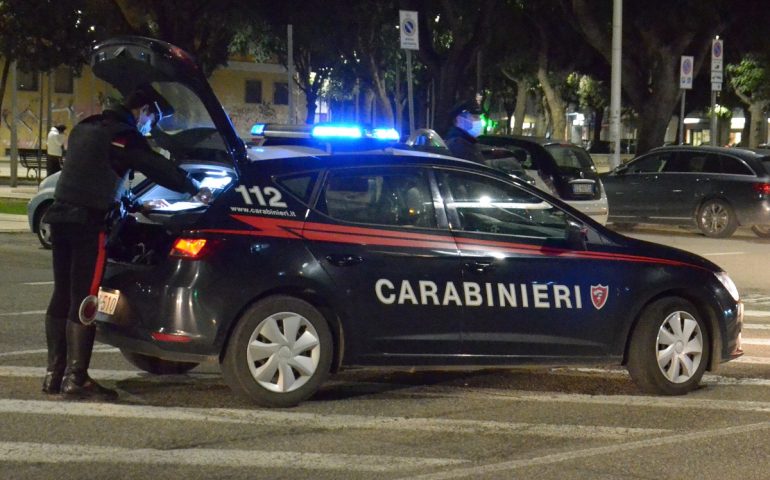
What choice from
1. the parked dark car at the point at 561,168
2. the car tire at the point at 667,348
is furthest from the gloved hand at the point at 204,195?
the parked dark car at the point at 561,168

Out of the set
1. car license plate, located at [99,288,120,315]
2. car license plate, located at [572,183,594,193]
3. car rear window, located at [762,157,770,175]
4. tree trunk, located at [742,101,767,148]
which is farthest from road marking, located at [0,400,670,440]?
tree trunk, located at [742,101,767,148]

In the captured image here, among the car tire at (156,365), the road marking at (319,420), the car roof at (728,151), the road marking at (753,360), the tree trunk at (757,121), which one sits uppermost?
the tree trunk at (757,121)

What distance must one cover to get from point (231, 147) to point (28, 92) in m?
55.9

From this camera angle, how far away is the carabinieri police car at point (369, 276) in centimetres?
724

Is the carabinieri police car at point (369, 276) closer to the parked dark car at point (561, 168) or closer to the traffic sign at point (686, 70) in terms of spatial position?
the parked dark car at point (561, 168)

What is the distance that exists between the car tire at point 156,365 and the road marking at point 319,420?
3.13ft

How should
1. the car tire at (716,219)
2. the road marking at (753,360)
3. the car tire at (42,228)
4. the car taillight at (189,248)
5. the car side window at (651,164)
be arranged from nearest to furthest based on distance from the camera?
the car taillight at (189,248)
the road marking at (753,360)
the car tire at (42,228)
the car tire at (716,219)
the car side window at (651,164)

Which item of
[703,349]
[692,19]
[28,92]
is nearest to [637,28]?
[692,19]

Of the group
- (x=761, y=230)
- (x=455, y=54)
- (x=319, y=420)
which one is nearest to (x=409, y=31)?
(x=761, y=230)

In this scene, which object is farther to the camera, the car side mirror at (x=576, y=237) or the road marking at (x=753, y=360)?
the road marking at (x=753, y=360)

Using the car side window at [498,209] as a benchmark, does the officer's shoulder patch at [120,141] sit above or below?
above

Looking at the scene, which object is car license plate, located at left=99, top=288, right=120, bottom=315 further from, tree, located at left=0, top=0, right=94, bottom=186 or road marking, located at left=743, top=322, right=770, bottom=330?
tree, located at left=0, top=0, right=94, bottom=186

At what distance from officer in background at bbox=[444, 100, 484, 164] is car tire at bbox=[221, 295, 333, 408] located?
4114mm

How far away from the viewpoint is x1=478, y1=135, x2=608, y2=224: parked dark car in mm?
18156
